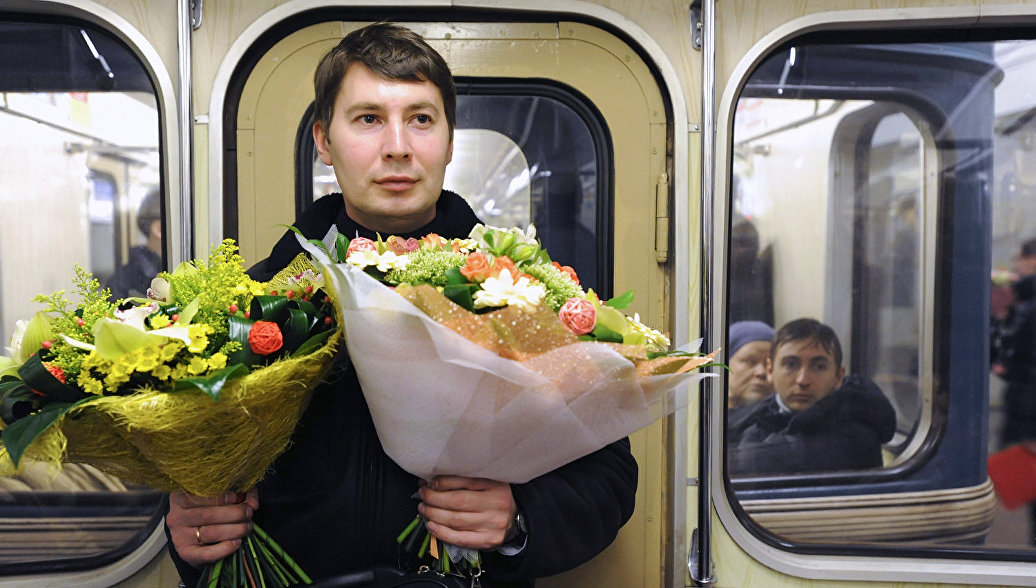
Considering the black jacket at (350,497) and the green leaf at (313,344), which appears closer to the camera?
the green leaf at (313,344)

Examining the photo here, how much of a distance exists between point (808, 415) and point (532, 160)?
122 centimetres

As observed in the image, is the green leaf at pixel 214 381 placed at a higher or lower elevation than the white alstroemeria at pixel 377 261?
lower

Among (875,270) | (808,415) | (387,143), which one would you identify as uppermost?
(387,143)

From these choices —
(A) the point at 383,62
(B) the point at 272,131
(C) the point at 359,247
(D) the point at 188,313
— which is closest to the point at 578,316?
(C) the point at 359,247

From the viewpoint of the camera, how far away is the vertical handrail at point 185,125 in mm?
1982

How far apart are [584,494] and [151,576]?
1.50m

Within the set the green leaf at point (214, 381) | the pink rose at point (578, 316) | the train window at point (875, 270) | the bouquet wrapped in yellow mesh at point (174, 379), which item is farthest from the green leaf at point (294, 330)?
the train window at point (875, 270)

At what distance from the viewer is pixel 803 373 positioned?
223cm

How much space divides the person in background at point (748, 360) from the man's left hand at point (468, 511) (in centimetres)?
113

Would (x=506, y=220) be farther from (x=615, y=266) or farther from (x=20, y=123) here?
(x=20, y=123)

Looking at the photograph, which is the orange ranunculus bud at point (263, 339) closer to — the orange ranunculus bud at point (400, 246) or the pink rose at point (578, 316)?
the orange ranunculus bud at point (400, 246)

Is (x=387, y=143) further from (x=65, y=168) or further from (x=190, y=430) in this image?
(x=65, y=168)

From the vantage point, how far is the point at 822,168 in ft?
7.20

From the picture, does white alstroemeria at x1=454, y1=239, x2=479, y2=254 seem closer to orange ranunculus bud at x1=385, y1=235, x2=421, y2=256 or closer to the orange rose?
orange ranunculus bud at x1=385, y1=235, x2=421, y2=256
